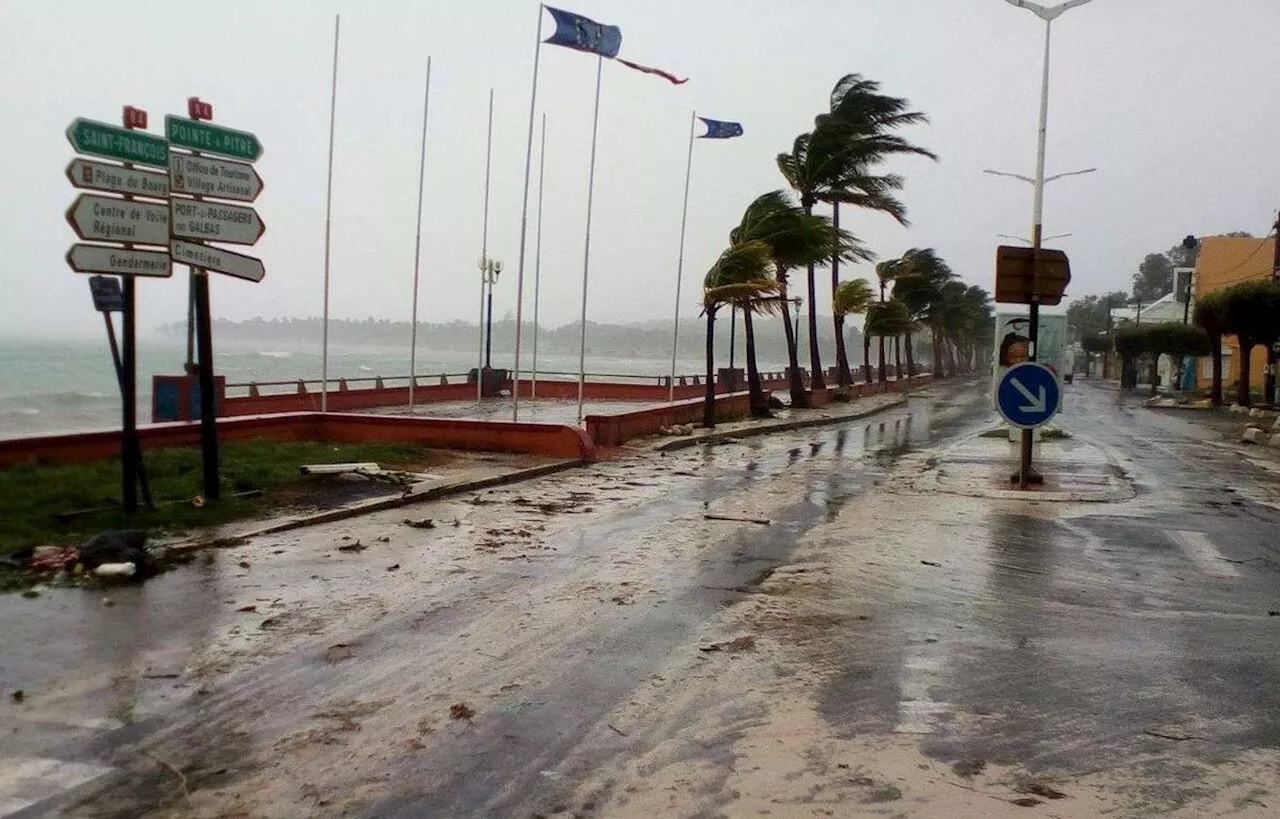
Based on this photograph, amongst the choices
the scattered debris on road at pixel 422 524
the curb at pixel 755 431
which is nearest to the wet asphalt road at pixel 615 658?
the scattered debris on road at pixel 422 524

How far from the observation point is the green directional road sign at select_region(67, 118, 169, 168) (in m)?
10.1

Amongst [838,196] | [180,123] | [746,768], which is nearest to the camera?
[746,768]

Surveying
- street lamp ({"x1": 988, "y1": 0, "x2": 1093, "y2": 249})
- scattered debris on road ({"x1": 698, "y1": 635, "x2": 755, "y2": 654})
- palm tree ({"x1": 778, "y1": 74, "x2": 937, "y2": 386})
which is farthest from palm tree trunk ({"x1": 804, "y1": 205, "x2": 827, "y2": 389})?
scattered debris on road ({"x1": 698, "y1": 635, "x2": 755, "y2": 654})

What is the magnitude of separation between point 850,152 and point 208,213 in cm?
3020

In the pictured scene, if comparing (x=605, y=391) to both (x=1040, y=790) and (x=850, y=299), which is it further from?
(x=1040, y=790)

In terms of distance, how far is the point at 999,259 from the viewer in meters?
15.1

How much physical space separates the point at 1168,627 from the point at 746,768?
3946mm

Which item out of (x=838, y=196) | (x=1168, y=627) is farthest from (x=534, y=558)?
(x=838, y=196)

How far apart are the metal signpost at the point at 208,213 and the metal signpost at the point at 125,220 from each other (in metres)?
0.20

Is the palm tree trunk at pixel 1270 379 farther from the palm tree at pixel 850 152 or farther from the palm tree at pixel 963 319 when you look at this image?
the palm tree at pixel 963 319

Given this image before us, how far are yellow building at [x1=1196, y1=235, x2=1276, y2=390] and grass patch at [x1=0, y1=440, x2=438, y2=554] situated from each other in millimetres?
66079

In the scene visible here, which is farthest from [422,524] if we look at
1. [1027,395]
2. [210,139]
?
[1027,395]

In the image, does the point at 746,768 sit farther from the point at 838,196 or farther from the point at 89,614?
the point at 838,196

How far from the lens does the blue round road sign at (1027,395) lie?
1444 cm
